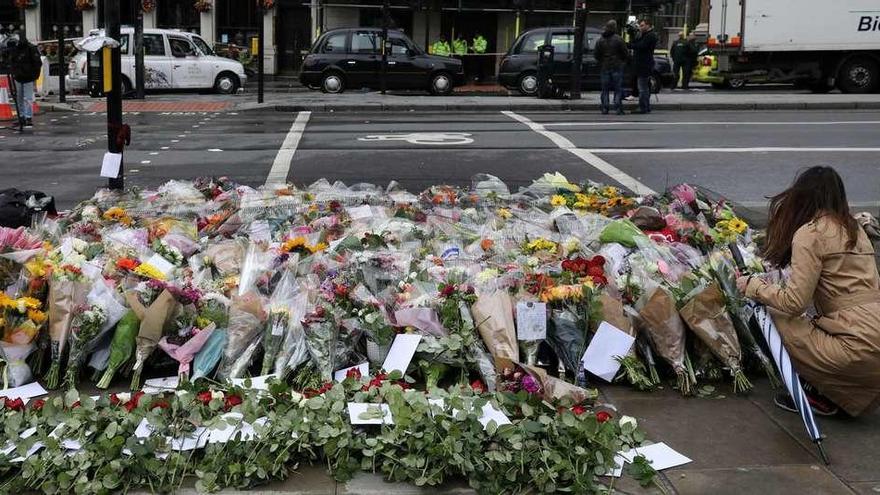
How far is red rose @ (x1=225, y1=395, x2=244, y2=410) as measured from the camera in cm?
415

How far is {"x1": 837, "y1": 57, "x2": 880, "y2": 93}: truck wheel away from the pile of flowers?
2019 cm

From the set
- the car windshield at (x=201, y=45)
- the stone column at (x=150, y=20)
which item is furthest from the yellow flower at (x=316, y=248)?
the stone column at (x=150, y=20)

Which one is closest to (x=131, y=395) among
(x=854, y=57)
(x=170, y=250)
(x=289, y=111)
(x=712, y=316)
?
(x=170, y=250)

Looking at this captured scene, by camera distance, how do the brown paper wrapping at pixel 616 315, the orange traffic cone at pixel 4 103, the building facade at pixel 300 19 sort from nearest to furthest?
1. the brown paper wrapping at pixel 616 315
2. the orange traffic cone at pixel 4 103
3. the building facade at pixel 300 19

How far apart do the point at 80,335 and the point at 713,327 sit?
306 centimetres

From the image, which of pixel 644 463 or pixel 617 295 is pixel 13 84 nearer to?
pixel 617 295

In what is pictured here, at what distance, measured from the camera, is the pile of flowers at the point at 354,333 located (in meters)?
3.80

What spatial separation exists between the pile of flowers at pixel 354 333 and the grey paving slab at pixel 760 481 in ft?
1.01

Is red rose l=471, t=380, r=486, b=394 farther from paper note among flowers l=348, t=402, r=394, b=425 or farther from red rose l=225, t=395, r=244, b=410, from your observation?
red rose l=225, t=395, r=244, b=410

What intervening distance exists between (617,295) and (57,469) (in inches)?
112

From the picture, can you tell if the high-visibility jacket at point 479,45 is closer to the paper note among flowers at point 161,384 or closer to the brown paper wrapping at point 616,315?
the brown paper wrapping at point 616,315

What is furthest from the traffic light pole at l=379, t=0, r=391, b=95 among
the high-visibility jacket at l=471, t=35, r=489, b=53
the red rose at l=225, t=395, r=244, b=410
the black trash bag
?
the red rose at l=225, t=395, r=244, b=410

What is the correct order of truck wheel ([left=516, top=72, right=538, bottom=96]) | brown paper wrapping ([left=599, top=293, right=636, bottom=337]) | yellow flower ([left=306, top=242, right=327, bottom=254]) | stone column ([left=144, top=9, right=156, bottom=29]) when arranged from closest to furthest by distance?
→ brown paper wrapping ([left=599, top=293, right=636, bottom=337]) < yellow flower ([left=306, top=242, right=327, bottom=254]) < truck wheel ([left=516, top=72, right=538, bottom=96]) < stone column ([left=144, top=9, right=156, bottom=29])

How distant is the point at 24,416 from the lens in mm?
4004
